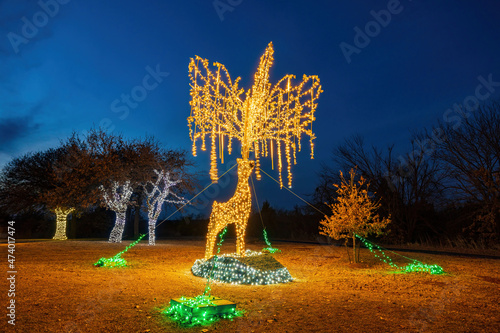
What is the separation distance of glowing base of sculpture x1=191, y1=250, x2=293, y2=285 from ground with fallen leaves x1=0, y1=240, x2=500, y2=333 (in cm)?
35

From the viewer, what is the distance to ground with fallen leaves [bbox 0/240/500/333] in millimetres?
5035

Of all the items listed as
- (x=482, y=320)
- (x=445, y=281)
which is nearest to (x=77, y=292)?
(x=482, y=320)

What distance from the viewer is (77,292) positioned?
6.87 m

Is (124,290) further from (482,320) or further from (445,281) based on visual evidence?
(445,281)

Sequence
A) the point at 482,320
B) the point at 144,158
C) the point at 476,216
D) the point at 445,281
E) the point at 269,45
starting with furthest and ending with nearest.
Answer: the point at 144,158
the point at 476,216
the point at 269,45
the point at 445,281
the point at 482,320

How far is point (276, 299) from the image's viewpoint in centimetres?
680

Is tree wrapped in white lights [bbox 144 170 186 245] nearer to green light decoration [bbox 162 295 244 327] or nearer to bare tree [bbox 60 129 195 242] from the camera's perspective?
bare tree [bbox 60 129 195 242]

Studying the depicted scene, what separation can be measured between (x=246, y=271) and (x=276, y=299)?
192 cm

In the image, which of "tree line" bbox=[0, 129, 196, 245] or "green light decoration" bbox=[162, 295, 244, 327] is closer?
"green light decoration" bbox=[162, 295, 244, 327]

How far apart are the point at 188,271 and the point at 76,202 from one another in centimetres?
1407

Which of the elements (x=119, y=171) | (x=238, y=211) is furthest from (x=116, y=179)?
(x=238, y=211)

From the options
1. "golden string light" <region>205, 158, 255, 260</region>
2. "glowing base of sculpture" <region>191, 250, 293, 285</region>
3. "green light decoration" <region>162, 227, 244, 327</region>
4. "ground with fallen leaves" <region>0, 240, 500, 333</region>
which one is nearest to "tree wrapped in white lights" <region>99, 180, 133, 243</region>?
"ground with fallen leaves" <region>0, 240, 500, 333</region>

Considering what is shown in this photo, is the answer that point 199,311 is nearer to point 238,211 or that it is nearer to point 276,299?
point 276,299

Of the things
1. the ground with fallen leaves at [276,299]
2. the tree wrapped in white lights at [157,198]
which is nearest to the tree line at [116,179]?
the tree wrapped in white lights at [157,198]
